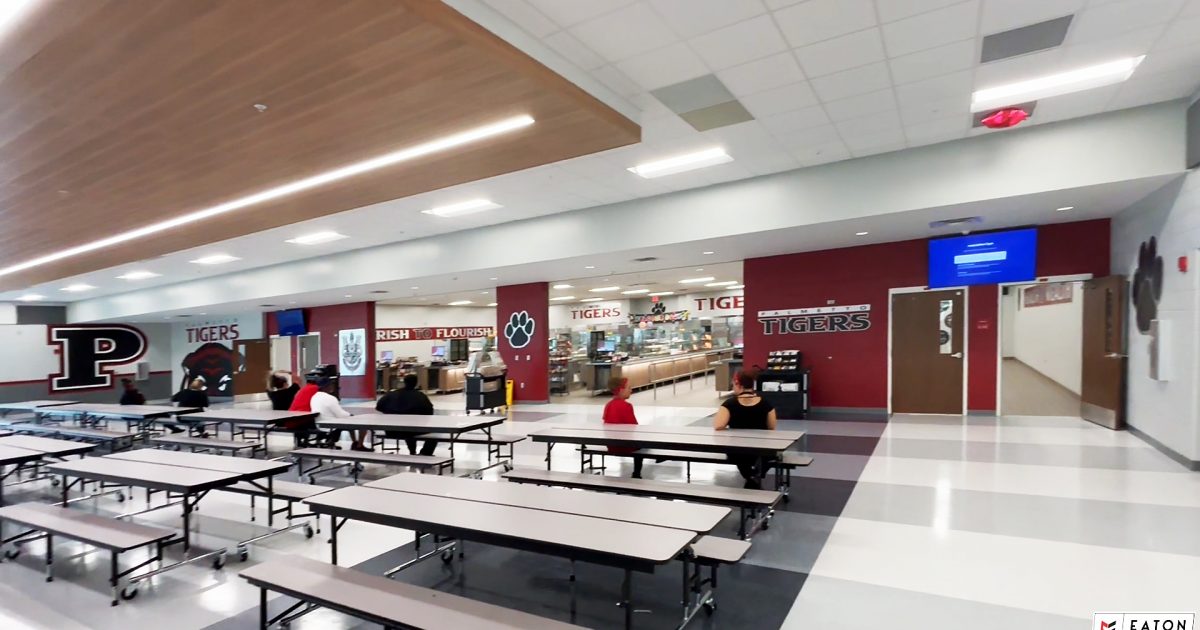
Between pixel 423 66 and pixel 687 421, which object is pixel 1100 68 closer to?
pixel 423 66

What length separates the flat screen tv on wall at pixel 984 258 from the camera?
7516 millimetres

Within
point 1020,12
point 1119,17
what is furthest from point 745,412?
point 1119,17

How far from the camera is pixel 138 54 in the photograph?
9.47 ft

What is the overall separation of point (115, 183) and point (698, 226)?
6.52m

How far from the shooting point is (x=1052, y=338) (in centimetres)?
1318

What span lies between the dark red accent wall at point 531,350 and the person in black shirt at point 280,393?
4.97 metres

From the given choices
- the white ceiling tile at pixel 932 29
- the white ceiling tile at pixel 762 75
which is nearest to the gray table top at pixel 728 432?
the white ceiling tile at pixel 762 75

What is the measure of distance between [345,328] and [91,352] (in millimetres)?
10488

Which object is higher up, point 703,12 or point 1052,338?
point 703,12

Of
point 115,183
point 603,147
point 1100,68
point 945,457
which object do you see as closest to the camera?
point 1100,68

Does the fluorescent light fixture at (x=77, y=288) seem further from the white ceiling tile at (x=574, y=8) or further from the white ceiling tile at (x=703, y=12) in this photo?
the white ceiling tile at (x=703, y=12)

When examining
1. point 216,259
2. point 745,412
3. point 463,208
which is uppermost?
point 463,208

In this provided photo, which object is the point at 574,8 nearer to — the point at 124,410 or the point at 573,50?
the point at 573,50

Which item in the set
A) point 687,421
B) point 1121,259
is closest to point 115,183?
point 687,421
